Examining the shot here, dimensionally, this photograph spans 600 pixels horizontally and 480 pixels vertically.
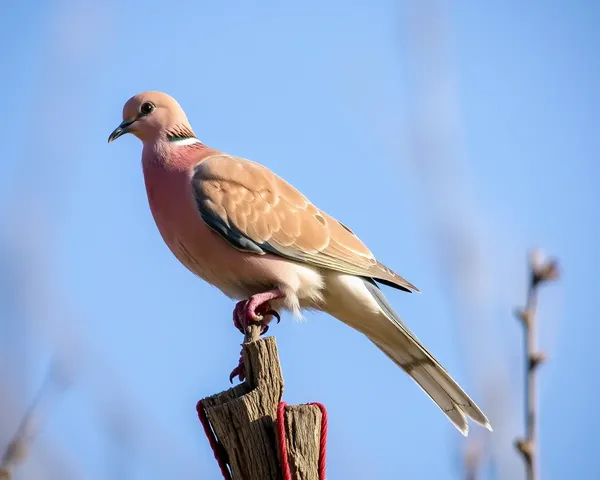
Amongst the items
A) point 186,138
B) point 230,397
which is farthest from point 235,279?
point 230,397

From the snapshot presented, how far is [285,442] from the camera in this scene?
3.07 m

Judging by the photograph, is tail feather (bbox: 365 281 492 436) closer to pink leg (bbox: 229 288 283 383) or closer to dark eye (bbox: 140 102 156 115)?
pink leg (bbox: 229 288 283 383)

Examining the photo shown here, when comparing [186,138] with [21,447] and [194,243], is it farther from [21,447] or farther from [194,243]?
[21,447]

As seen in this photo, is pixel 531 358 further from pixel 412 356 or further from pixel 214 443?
pixel 412 356

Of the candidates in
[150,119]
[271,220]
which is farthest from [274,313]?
[150,119]

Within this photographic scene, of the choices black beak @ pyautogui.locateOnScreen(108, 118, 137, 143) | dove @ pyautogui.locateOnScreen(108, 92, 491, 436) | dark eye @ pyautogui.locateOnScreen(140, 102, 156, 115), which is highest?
dark eye @ pyautogui.locateOnScreen(140, 102, 156, 115)

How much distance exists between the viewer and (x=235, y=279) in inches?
185

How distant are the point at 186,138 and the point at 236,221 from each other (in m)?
0.65

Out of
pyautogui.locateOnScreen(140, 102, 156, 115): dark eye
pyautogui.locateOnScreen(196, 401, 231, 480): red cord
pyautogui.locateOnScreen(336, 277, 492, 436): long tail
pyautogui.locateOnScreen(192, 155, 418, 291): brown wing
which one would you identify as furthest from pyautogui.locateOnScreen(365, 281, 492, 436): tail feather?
pyautogui.locateOnScreen(196, 401, 231, 480): red cord

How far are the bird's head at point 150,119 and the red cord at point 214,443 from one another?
2.06 m

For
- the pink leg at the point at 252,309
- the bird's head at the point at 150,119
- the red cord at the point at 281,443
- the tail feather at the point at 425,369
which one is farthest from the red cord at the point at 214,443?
the bird's head at the point at 150,119

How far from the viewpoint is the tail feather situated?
15.0 ft

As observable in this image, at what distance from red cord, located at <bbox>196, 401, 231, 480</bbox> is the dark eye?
7.15ft

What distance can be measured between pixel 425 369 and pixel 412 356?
0.10 m
